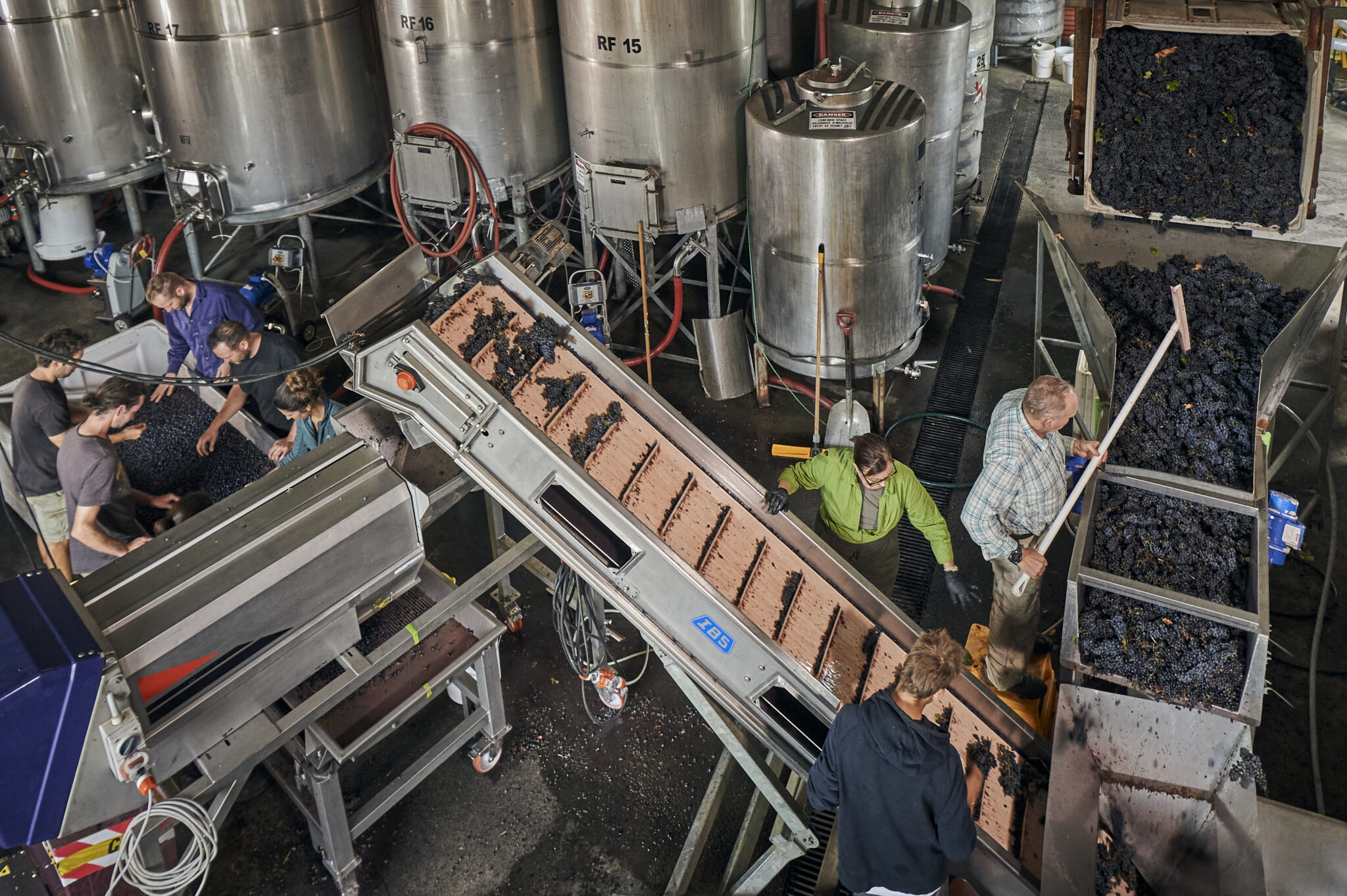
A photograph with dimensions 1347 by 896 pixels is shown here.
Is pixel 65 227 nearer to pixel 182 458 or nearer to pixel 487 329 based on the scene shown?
pixel 182 458

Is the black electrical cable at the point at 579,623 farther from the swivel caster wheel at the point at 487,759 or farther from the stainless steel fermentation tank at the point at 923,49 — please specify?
the stainless steel fermentation tank at the point at 923,49

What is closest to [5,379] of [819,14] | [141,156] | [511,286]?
[141,156]

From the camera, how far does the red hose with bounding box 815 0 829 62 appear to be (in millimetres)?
6723

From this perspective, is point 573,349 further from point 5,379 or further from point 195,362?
point 5,379

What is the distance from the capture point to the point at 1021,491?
4.10 meters

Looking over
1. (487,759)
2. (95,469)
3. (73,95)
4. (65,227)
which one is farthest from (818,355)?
(65,227)

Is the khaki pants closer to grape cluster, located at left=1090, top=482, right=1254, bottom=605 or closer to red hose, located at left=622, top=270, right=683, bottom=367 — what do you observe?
grape cluster, located at left=1090, top=482, right=1254, bottom=605

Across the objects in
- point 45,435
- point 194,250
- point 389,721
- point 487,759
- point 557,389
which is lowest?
point 487,759

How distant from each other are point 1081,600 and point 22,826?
11.1 ft

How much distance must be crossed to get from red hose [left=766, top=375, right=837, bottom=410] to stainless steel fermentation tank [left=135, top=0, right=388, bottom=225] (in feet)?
10.8

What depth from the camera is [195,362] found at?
5434 mm

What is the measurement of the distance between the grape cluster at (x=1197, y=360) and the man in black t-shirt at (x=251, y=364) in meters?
3.88

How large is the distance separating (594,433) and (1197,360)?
107 inches

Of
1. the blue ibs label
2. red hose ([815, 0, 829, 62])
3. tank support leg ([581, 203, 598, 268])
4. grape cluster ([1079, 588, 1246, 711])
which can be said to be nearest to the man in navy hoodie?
the blue ibs label
